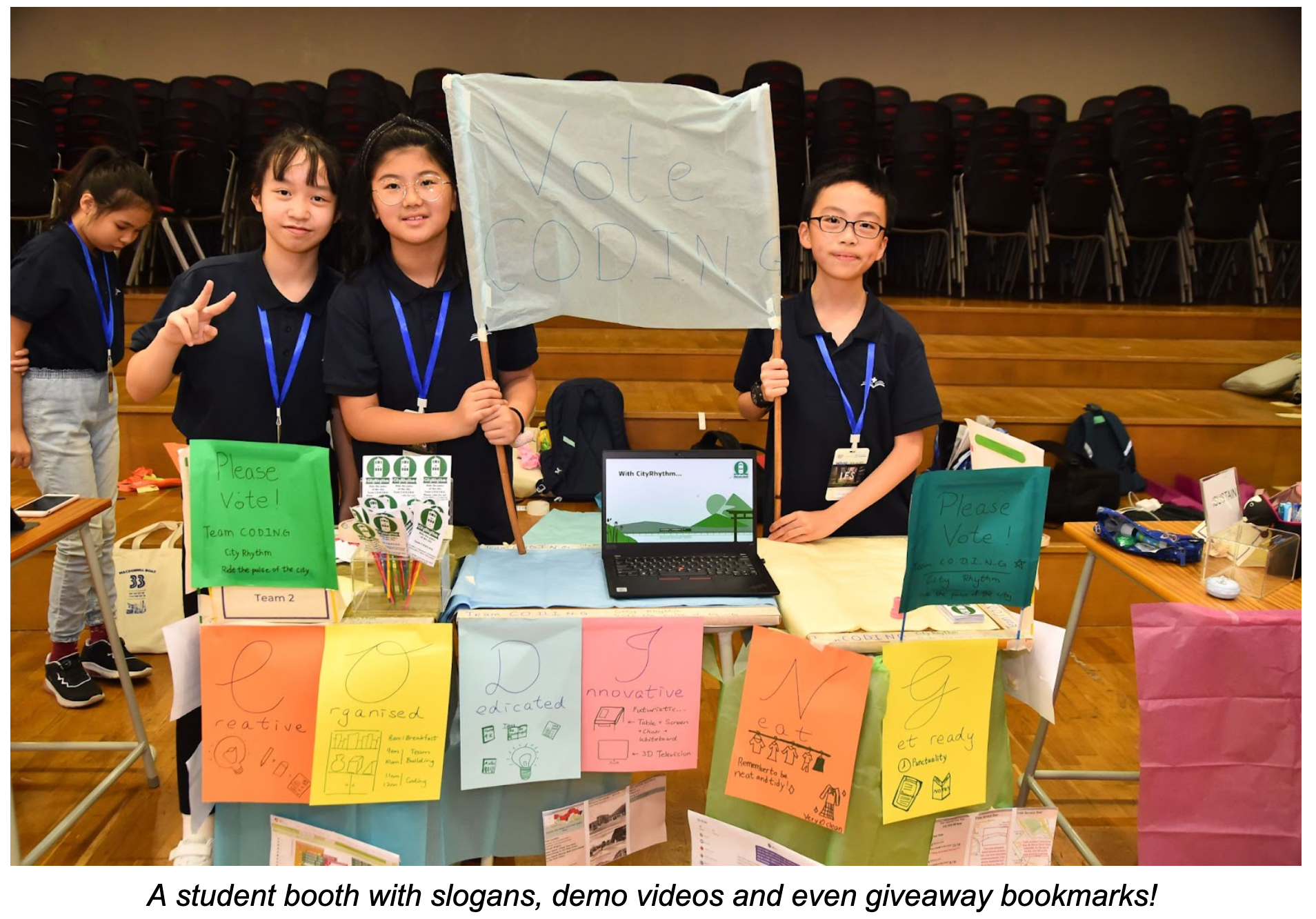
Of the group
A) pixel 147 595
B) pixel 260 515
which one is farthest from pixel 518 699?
pixel 147 595

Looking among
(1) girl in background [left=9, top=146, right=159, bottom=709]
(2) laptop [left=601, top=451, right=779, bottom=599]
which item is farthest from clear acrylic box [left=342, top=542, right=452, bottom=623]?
(1) girl in background [left=9, top=146, right=159, bottom=709]

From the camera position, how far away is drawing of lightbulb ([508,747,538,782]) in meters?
1.46

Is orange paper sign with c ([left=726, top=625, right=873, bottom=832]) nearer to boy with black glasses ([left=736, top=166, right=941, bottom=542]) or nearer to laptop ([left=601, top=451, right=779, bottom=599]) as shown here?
laptop ([left=601, top=451, right=779, bottom=599])

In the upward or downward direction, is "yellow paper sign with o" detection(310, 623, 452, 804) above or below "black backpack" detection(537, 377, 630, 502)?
below

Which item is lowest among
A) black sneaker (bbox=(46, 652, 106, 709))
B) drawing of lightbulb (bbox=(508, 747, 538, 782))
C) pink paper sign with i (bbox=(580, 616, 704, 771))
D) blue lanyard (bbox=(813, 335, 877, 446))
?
black sneaker (bbox=(46, 652, 106, 709))

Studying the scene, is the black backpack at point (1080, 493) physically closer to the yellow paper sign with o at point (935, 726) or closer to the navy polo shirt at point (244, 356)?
the yellow paper sign with o at point (935, 726)

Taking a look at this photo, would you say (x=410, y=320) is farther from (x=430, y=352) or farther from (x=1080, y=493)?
(x=1080, y=493)

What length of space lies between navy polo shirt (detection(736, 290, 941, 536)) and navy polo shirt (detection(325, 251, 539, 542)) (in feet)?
1.91

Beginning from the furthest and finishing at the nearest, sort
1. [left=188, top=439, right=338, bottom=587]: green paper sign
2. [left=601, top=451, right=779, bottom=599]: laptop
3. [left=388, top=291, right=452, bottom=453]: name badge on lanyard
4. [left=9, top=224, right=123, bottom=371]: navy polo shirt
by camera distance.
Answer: [left=9, top=224, right=123, bottom=371]: navy polo shirt < [left=388, top=291, right=452, bottom=453]: name badge on lanyard < [left=601, top=451, right=779, bottom=599]: laptop < [left=188, top=439, right=338, bottom=587]: green paper sign

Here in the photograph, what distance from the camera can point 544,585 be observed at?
1545mm

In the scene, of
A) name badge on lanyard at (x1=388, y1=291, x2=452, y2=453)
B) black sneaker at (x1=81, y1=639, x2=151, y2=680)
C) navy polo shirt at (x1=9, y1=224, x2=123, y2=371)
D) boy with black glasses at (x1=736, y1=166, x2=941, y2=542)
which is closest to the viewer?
name badge on lanyard at (x1=388, y1=291, x2=452, y2=453)

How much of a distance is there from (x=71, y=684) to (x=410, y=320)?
1448 millimetres

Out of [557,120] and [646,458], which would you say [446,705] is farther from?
[557,120]

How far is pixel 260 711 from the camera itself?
1.42 m
